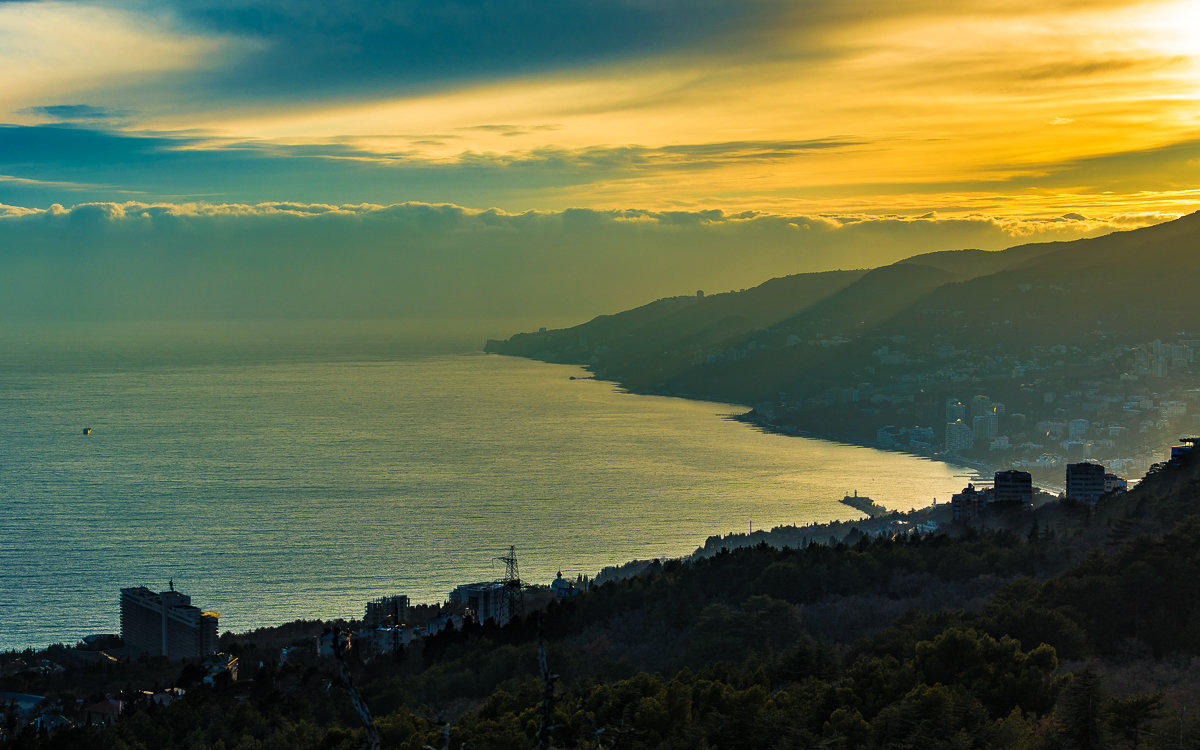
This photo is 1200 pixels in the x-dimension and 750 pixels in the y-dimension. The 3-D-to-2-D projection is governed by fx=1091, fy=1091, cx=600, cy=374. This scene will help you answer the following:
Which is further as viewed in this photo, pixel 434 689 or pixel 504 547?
pixel 504 547

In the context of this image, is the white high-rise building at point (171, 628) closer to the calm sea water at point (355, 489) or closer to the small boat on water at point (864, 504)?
the calm sea water at point (355, 489)

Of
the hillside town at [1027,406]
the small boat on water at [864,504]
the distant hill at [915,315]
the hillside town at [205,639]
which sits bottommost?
the hillside town at [205,639]

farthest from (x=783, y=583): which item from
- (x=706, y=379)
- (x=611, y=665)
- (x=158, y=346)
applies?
(x=158, y=346)

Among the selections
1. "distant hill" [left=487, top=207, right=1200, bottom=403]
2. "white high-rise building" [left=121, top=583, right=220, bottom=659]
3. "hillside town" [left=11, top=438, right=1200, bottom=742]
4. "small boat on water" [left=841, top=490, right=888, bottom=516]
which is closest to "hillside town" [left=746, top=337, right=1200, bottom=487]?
"distant hill" [left=487, top=207, right=1200, bottom=403]

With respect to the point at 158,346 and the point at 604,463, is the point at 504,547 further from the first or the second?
the point at 158,346

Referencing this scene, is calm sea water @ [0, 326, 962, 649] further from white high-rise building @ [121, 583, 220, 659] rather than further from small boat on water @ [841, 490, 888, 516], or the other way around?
white high-rise building @ [121, 583, 220, 659]

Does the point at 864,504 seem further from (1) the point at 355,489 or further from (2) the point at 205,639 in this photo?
(2) the point at 205,639

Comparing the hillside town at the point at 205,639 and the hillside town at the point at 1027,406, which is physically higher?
the hillside town at the point at 1027,406

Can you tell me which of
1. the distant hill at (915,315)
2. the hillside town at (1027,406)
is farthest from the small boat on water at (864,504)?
the distant hill at (915,315)

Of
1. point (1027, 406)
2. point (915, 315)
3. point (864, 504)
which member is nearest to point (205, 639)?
point (864, 504)
